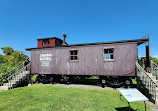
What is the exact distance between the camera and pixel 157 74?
25.7 ft

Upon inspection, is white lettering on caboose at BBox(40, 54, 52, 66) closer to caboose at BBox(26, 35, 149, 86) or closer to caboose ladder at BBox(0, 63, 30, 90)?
caboose at BBox(26, 35, 149, 86)

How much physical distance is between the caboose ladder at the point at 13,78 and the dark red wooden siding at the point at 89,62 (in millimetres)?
842

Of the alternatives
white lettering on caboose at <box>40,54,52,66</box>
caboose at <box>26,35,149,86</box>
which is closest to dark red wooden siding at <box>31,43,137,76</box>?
caboose at <box>26,35,149,86</box>

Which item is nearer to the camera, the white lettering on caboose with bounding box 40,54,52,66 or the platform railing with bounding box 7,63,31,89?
the platform railing with bounding box 7,63,31,89

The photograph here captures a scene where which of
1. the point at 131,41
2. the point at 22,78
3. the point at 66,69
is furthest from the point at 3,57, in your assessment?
the point at 131,41

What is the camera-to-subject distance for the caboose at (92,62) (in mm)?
9477

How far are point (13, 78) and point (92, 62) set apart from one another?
28.7 ft

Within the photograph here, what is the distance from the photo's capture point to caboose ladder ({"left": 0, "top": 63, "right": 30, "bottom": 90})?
9922 mm

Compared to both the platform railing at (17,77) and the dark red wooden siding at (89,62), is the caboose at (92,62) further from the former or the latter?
the platform railing at (17,77)

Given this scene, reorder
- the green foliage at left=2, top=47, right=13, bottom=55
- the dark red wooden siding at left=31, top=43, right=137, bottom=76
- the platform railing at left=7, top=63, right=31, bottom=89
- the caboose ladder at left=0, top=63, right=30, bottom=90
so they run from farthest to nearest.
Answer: the green foliage at left=2, top=47, right=13, bottom=55 → the platform railing at left=7, top=63, right=31, bottom=89 → the caboose ladder at left=0, top=63, right=30, bottom=90 → the dark red wooden siding at left=31, top=43, right=137, bottom=76

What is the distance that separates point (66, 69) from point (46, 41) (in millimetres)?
7914

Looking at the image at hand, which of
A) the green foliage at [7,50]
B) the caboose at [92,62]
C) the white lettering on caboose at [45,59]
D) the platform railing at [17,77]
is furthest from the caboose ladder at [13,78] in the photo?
the green foliage at [7,50]

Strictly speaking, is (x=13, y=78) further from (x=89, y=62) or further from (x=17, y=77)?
(x=89, y=62)

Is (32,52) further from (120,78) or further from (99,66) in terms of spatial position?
(120,78)
